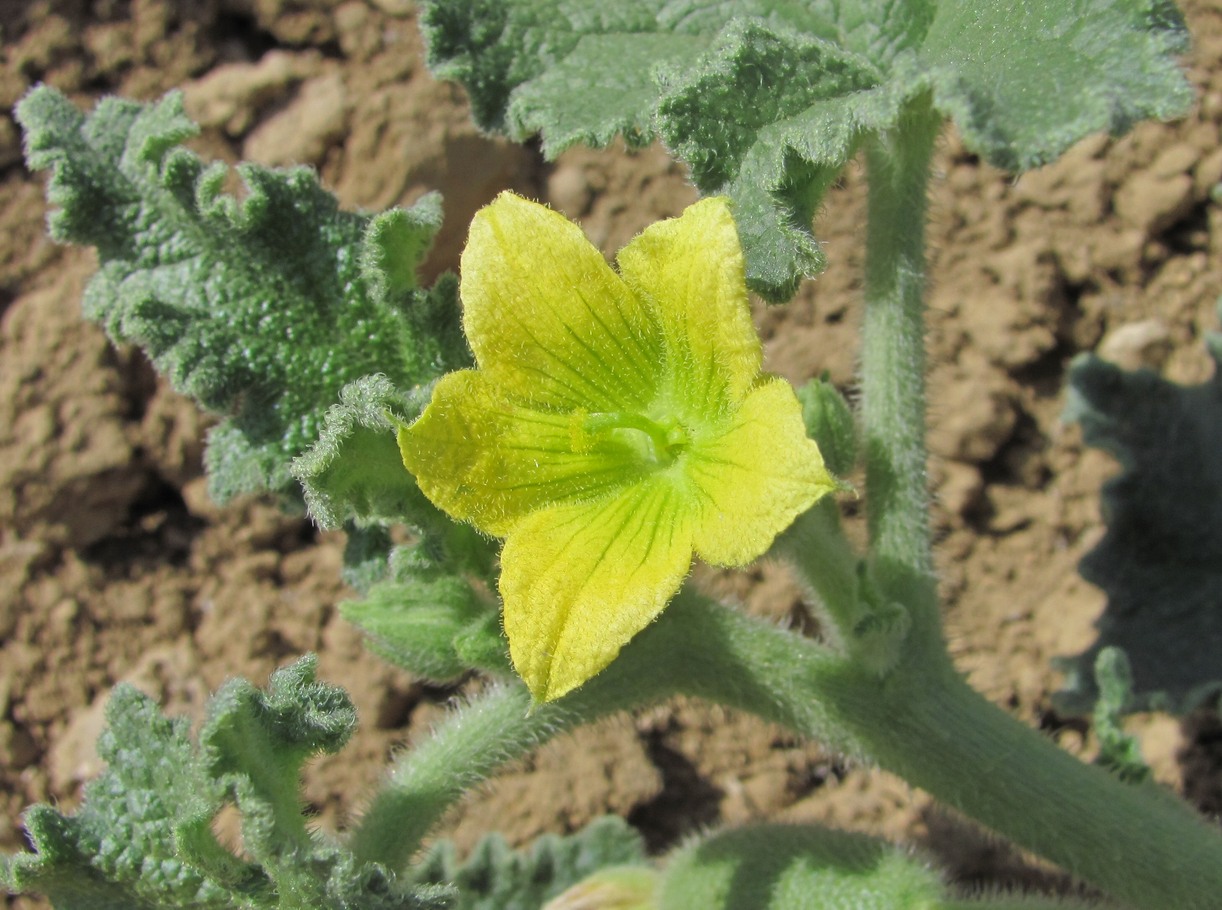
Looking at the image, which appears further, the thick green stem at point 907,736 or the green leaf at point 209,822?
the thick green stem at point 907,736

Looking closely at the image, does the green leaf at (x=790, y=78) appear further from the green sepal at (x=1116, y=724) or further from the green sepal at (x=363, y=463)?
the green sepal at (x=1116, y=724)

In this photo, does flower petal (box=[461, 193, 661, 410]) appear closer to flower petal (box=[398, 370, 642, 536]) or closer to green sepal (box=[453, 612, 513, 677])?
flower petal (box=[398, 370, 642, 536])

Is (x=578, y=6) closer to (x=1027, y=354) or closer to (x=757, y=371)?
(x=757, y=371)

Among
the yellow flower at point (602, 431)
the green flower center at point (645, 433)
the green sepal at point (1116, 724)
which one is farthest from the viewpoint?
the green sepal at point (1116, 724)

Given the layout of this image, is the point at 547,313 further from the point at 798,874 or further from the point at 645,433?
the point at 798,874

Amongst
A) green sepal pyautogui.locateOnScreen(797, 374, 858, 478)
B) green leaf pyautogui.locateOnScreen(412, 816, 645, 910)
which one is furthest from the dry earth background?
green sepal pyautogui.locateOnScreen(797, 374, 858, 478)

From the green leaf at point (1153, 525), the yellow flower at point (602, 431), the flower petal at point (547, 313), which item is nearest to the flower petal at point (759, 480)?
the yellow flower at point (602, 431)

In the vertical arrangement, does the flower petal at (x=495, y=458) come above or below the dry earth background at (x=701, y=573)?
above
